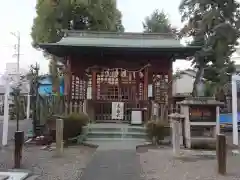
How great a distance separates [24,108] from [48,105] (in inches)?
701

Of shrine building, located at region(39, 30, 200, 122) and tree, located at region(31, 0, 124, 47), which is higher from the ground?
tree, located at region(31, 0, 124, 47)

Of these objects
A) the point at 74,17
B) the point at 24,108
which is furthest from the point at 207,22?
the point at 24,108

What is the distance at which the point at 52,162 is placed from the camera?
773 cm

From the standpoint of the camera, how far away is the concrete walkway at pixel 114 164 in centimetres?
624

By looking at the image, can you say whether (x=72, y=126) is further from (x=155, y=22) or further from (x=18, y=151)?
(x=155, y=22)

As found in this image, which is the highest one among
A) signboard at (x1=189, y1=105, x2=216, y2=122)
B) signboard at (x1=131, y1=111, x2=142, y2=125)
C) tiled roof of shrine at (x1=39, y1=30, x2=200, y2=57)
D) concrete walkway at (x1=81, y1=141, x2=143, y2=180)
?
tiled roof of shrine at (x1=39, y1=30, x2=200, y2=57)

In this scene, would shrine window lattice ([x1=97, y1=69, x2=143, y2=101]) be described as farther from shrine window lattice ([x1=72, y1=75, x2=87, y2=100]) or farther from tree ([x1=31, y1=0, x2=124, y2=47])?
tree ([x1=31, y1=0, x2=124, y2=47])

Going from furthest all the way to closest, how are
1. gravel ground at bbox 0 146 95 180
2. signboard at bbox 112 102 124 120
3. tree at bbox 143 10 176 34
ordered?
tree at bbox 143 10 176 34
signboard at bbox 112 102 124 120
gravel ground at bbox 0 146 95 180

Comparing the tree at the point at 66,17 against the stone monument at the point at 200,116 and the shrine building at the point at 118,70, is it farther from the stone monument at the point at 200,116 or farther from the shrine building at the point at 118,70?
the stone monument at the point at 200,116

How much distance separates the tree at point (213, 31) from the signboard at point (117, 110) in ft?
22.5

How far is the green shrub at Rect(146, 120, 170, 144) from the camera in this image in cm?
1032

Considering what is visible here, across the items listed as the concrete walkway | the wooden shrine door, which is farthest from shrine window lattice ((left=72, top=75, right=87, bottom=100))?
the concrete walkway

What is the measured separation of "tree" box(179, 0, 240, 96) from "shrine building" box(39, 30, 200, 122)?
4238 mm

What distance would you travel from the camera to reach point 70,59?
15.9 metres
